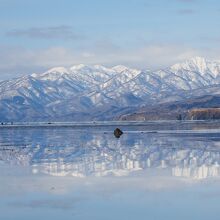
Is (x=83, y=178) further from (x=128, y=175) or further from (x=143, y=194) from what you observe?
(x=143, y=194)

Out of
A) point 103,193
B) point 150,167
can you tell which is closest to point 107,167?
point 150,167

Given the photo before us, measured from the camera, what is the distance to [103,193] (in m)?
33.6

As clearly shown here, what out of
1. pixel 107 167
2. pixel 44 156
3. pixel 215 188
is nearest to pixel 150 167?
pixel 107 167

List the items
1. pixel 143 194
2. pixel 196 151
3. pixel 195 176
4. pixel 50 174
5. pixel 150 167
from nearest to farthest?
pixel 143 194 → pixel 195 176 → pixel 50 174 → pixel 150 167 → pixel 196 151

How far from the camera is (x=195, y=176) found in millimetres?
39938

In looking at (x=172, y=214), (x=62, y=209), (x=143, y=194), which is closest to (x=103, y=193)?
(x=143, y=194)

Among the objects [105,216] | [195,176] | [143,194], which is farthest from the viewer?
[195,176]

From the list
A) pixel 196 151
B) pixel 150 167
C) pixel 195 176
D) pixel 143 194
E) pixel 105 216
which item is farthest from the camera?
pixel 196 151

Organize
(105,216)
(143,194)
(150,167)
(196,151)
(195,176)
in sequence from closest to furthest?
(105,216)
(143,194)
(195,176)
(150,167)
(196,151)

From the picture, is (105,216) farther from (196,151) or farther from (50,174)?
(196,151)

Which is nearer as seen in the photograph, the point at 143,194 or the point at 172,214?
the point at 172,214

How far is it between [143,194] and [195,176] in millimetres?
7850

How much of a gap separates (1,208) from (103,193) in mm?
6074

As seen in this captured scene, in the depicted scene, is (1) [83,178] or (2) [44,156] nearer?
(1) [83,178]
